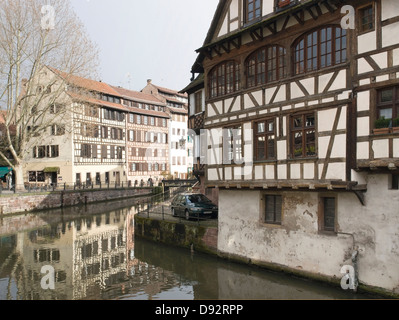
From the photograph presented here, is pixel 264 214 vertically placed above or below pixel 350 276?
above

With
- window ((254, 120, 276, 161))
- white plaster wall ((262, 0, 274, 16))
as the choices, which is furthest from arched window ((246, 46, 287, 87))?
window ((254, 120, 276, 161))

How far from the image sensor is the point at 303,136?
43.8ft

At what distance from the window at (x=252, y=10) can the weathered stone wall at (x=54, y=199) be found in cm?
2676

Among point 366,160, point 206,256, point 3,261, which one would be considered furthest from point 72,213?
point 366,160

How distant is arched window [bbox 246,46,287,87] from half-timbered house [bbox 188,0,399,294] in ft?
0.13

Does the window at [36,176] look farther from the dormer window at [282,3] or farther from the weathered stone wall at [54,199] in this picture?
the dormer window at [282,3]

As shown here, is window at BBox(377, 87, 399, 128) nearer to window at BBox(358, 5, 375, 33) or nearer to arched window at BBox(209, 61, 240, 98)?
window at BBox(358, 5, 375, 33)

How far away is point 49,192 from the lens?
126 ft

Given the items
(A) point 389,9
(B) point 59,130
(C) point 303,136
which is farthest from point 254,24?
(B) point 59,130

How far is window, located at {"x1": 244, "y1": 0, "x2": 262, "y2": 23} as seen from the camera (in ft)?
50.1

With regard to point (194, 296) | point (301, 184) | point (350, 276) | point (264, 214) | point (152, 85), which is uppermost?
point (152, 85)
